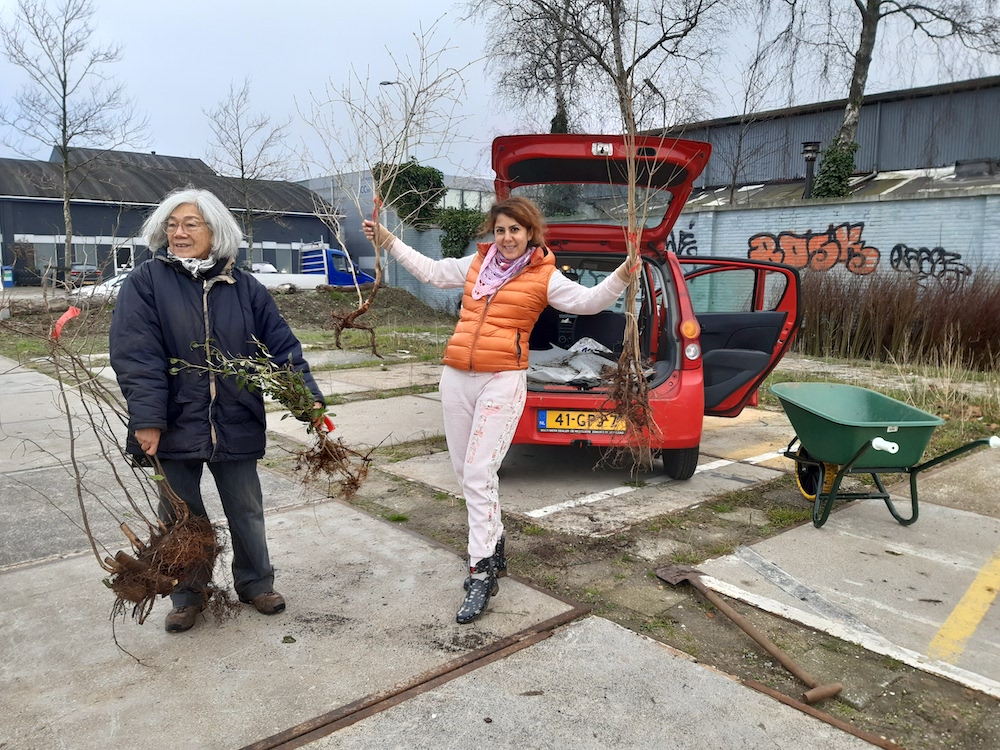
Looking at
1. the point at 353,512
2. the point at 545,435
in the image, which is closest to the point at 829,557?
the point at 545,435

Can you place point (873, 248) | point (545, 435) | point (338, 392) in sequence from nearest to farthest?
point (545, 435) → point (338, 392) → point (873, 248)

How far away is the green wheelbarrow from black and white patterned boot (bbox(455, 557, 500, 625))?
6.89ft

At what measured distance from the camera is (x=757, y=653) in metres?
2.97

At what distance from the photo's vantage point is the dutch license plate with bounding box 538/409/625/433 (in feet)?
16.0

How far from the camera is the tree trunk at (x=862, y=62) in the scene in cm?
1948

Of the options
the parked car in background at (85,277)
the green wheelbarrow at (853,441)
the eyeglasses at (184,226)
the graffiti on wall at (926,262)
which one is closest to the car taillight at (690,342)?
the green wheelbarrow at (853,441)

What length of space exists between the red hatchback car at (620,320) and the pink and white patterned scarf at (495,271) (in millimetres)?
1109

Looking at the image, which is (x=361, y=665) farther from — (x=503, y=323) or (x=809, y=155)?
(x=809, y=155)

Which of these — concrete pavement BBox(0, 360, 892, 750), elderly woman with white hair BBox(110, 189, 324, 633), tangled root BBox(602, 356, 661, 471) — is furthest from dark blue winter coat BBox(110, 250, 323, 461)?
tangled root BBox(602, 356, 661, 471)

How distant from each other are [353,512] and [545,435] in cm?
132

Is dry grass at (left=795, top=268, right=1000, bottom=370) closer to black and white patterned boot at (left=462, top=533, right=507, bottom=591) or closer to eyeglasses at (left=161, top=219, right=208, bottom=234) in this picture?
black and white patterned boot at (left=462, top=533, right=507, bottom=591)

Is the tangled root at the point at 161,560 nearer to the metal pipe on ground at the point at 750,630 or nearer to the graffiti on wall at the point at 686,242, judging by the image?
the metal pipe on ground at the point at 750,630

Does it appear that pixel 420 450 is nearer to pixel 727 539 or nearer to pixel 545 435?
pixel 545 435

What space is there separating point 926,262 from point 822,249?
81.9 inches
